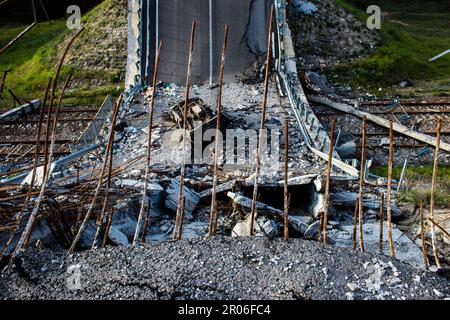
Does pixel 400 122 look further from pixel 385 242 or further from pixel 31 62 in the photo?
pixel 31 62

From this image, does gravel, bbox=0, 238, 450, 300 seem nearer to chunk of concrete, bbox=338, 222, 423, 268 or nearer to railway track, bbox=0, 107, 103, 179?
chunk of concrete, bbox=338, 222, 423, 268

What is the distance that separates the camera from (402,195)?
9.94 meters

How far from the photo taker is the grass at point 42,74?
55.5 feet

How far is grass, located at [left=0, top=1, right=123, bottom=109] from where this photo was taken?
1691 cm

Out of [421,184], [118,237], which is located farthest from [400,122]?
[118,237]

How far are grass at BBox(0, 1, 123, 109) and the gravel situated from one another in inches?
421

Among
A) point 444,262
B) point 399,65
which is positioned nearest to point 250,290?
point 444,262

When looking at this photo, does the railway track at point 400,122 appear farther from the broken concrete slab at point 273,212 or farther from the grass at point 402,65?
the broken concrete slab at point 273,212

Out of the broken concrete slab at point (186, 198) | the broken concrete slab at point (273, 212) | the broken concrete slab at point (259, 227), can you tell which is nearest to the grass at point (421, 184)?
the broken concrete slab at point (273, 212)

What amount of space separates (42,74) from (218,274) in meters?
14.6

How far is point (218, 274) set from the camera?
5898 millimetres

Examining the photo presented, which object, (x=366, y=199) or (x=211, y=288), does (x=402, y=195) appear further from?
(x=211, y=288)

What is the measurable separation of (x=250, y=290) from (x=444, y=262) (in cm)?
330
